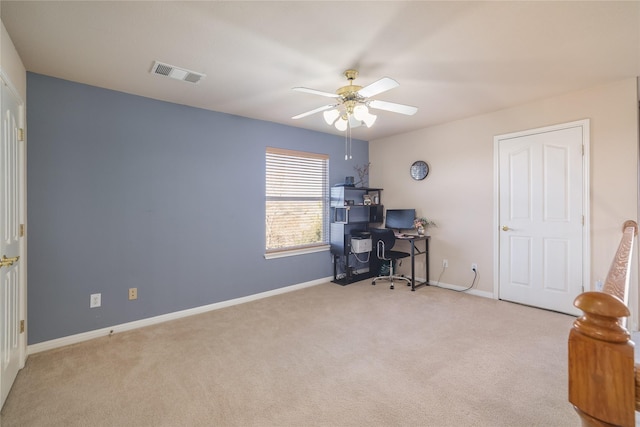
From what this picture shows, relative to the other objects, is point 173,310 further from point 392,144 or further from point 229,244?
point 392,144

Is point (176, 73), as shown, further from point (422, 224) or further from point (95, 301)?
point (422, 224)

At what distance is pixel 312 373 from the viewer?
2.20 meters

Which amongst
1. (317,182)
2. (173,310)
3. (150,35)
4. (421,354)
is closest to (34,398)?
(173,310)

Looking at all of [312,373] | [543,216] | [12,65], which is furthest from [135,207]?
[543,216]

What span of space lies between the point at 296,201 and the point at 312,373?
8.85 ft

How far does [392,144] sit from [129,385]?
15.2ft

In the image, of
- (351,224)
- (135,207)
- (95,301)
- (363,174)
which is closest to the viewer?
(95,301)

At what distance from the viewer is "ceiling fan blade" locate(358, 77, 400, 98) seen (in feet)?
6.67

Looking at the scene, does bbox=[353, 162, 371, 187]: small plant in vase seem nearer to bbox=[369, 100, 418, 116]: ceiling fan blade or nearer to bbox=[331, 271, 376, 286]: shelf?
bbox=[331, 271, 376, 286]: shelf

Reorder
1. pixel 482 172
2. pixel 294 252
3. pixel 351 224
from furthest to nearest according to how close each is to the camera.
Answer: pixel 351 224
pixel 294 252
pixel 482 172

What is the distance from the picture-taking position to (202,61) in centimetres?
241

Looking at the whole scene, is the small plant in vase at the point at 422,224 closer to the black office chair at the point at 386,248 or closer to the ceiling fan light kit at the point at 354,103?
the black office chair at the point at 386,248

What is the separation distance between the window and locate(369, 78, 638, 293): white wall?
1203 mm

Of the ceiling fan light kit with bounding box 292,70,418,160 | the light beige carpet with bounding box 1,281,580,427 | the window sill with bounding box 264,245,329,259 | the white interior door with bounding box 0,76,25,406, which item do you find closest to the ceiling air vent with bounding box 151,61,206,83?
the white interior door with bounding box 0,76,25,406
